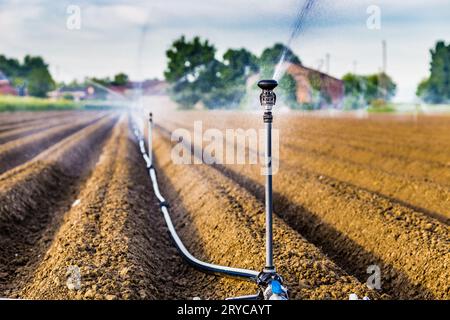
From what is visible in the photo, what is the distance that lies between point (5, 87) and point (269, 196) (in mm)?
50604

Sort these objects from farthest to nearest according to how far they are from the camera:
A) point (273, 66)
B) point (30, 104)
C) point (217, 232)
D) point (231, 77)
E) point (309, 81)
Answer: point (30, 104) → point (231, 77) → point (217, 232) → point (273, 66) → point (309, 81)

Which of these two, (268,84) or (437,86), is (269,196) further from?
(437,86)

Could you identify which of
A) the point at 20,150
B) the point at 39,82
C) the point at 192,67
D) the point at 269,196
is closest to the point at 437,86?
the point at 192,67

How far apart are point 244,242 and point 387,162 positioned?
853cm

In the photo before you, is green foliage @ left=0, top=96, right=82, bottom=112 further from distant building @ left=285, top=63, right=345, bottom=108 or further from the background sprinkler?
the background sprinkler

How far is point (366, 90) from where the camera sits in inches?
2357

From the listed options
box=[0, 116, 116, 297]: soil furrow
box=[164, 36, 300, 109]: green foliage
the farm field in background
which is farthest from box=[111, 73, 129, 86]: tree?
the farm field in background

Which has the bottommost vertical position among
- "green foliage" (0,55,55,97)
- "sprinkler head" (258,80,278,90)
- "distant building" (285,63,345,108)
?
"sprinkler head" (258,80,278,90)

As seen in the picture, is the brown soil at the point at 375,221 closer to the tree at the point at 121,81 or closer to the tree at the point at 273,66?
the tree at the point at 273,66

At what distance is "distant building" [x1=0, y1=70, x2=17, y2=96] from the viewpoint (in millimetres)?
47406

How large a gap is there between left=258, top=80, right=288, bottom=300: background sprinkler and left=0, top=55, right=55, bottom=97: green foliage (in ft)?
160

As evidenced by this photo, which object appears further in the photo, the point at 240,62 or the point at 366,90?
the point at 366,90

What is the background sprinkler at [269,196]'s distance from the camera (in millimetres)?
3896
